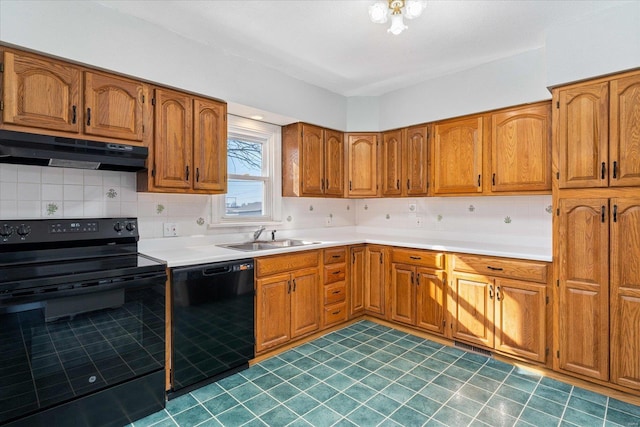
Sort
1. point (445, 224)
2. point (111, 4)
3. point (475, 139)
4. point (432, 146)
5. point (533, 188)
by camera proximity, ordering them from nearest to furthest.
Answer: point (111, 4), point (533, 188), point (475, 139), point (432, 146), point (445, 224)

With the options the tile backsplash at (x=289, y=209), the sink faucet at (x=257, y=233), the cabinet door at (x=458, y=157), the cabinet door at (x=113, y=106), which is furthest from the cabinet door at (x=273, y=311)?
the cabinet door at (x=458, y=157)

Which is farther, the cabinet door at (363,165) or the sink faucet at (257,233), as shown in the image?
the cabinet door at (363,165)

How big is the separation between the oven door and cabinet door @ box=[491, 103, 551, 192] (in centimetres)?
279

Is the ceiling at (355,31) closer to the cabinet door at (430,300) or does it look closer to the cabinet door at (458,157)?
the cabinet door at (458,157)

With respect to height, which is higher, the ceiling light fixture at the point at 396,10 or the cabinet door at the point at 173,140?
the ceiling light fixture at the point at 396,10

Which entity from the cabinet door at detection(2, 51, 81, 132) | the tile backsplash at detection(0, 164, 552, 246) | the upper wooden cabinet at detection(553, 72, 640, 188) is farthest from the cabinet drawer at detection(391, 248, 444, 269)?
the cabinet door at detection(2, 51, 81, 132)

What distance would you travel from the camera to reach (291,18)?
229cm

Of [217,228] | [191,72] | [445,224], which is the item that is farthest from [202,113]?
[445,224]

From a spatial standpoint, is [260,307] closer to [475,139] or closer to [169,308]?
[169,308]

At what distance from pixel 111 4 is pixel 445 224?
339 cm

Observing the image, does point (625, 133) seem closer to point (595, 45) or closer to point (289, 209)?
point (595, 45)

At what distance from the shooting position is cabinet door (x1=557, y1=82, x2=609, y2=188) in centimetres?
225

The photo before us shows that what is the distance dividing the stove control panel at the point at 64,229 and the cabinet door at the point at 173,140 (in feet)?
1.35

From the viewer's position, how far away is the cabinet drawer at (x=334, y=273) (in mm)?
3248
